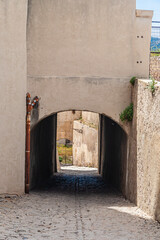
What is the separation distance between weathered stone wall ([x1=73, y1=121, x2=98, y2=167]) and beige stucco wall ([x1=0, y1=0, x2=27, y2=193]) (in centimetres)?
1388

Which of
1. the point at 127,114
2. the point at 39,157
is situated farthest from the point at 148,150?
the point at 39,157

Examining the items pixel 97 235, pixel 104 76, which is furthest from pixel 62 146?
pixel 97 235

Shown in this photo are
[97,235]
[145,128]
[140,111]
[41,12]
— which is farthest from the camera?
[41,12]

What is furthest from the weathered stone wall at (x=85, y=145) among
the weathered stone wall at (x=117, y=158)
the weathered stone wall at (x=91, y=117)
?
the weathered stone wall at (x=117, y=158)

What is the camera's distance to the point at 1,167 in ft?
33.1

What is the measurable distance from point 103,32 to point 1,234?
6.38 metres

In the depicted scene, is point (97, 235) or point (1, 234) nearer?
point (1, 234)

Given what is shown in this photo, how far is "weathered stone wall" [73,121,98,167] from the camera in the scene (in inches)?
959

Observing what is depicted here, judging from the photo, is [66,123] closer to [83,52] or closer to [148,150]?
[83,52]

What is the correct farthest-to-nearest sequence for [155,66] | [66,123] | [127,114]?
[66,123], [155,66], [127,114]

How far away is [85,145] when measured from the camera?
25.7 meters

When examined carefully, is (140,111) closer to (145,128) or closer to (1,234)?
(145,128)

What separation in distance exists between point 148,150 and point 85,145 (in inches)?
669

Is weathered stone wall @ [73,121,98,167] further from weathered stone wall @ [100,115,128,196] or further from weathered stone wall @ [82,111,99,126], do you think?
weathered stone wall @ [100,115,128,196]
